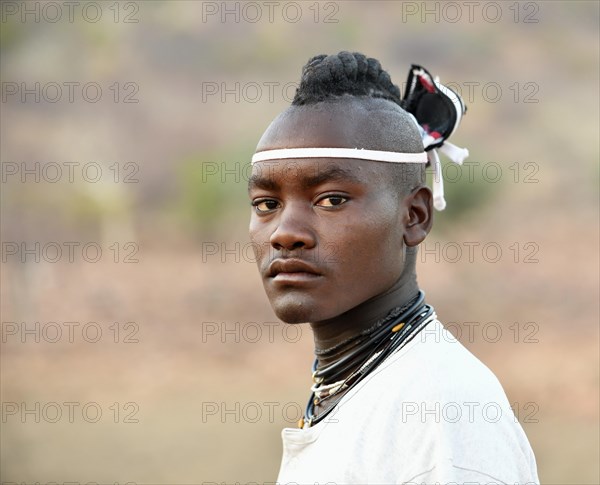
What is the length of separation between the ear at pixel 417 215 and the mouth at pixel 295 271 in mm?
323

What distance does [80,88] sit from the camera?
17.9 metres

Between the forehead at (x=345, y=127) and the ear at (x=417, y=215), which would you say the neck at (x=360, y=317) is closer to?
the ear at (x=417, y=215)

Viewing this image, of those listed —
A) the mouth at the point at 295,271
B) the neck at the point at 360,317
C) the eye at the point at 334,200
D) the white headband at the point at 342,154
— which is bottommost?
the neck at the point at 360,317

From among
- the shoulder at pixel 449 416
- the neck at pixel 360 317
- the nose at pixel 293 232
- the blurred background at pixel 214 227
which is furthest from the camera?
the blurred background at pixel 214 227

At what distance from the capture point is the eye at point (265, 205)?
8.57 ft

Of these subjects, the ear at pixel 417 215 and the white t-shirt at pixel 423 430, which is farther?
the ear at pixel 417 215

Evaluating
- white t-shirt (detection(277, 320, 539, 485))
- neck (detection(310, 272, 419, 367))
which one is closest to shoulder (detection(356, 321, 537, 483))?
white t-shirt (detection(277, 320, 539, 485))

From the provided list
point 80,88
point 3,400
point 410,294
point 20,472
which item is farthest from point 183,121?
point 410,294

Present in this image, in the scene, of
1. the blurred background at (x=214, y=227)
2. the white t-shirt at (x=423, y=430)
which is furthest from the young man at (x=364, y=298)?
the blurred background at (x=214, y=227)

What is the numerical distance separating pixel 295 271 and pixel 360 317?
256 mm

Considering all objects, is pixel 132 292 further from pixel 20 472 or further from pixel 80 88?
pixel 80 88

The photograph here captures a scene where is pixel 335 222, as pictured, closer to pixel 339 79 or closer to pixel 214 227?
pixel 339 79

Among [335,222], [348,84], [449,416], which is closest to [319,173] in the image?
[335,222]

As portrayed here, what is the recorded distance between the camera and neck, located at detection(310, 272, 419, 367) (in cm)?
261
